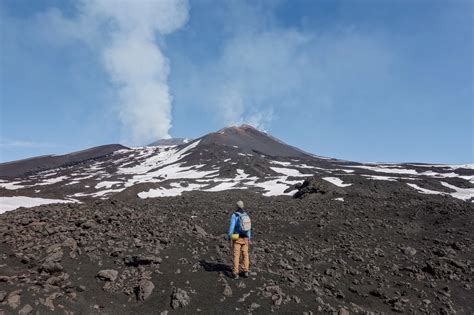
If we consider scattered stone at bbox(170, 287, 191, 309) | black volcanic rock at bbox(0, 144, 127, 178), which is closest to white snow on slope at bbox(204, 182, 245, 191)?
scattered stone at bbox(170, 287, 191, 309)

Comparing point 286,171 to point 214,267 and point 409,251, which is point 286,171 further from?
point 214,267

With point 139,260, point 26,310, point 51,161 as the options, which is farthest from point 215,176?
point 51,161

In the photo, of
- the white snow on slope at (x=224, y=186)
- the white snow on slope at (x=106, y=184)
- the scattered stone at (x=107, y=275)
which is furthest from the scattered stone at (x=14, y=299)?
the white snow on slope at (x=106, y=184)

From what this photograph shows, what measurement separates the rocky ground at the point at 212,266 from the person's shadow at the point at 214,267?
10cm

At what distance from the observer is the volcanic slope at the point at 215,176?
55938 mm

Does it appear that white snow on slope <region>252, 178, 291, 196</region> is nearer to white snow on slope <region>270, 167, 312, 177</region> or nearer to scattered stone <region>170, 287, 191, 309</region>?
white snow on slope <region>270, 167, 312, 177</region>

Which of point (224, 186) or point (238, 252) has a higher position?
point (224, 186)

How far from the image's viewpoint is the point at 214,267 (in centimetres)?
1291

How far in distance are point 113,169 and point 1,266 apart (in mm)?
108801

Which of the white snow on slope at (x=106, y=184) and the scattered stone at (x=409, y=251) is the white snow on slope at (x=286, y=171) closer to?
the white snow on slope at (x=106, y=184)

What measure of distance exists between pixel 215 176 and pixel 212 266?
6692 cm

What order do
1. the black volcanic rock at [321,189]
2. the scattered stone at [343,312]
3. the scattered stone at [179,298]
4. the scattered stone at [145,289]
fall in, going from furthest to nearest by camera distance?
the black volcanic rock at [321,189], the scattered stone at [145,289], the scattered stone at [343,312], the scattered stone at [179,298]

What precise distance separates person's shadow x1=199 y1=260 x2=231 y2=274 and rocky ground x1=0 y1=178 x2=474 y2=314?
0.10 metres

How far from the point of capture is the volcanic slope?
55.9m
